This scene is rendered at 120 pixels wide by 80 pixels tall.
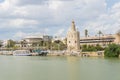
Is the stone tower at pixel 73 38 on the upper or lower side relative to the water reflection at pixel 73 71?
upper

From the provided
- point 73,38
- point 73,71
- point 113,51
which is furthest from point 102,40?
point 73,71

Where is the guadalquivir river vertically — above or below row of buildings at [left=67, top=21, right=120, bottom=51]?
below

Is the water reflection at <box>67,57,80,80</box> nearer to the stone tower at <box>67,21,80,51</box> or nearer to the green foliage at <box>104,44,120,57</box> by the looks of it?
the green foliage at <box>104,44,120,57</box>

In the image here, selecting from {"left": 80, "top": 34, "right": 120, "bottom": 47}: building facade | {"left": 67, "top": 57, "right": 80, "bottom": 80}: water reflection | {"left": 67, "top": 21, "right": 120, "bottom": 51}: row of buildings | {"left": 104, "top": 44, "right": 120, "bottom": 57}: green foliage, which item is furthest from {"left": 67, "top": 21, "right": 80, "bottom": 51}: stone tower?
{"left": 67, "top": 57, "right": 80, "bottom": 80}: water reflection

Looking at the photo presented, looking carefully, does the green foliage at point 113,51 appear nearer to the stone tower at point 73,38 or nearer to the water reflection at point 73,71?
the water reflection at point 73,71

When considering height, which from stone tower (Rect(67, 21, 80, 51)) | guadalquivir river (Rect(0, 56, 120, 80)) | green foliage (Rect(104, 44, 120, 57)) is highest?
stone tower (Rect(67, 21, 80, 51))

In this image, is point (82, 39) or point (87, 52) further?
point (82, 39)

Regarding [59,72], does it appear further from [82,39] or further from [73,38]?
[82,39]

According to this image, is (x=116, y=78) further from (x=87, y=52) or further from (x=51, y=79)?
(x=87, y=52)

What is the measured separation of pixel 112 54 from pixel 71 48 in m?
40.7

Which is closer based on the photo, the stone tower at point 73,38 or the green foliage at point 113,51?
the green foliage at point 113,51

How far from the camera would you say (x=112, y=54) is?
90.3 metres

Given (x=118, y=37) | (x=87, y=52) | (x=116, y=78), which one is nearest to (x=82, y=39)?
(x=118, y=37)

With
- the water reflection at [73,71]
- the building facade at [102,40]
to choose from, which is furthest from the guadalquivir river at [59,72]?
the building facade at [102,40]
